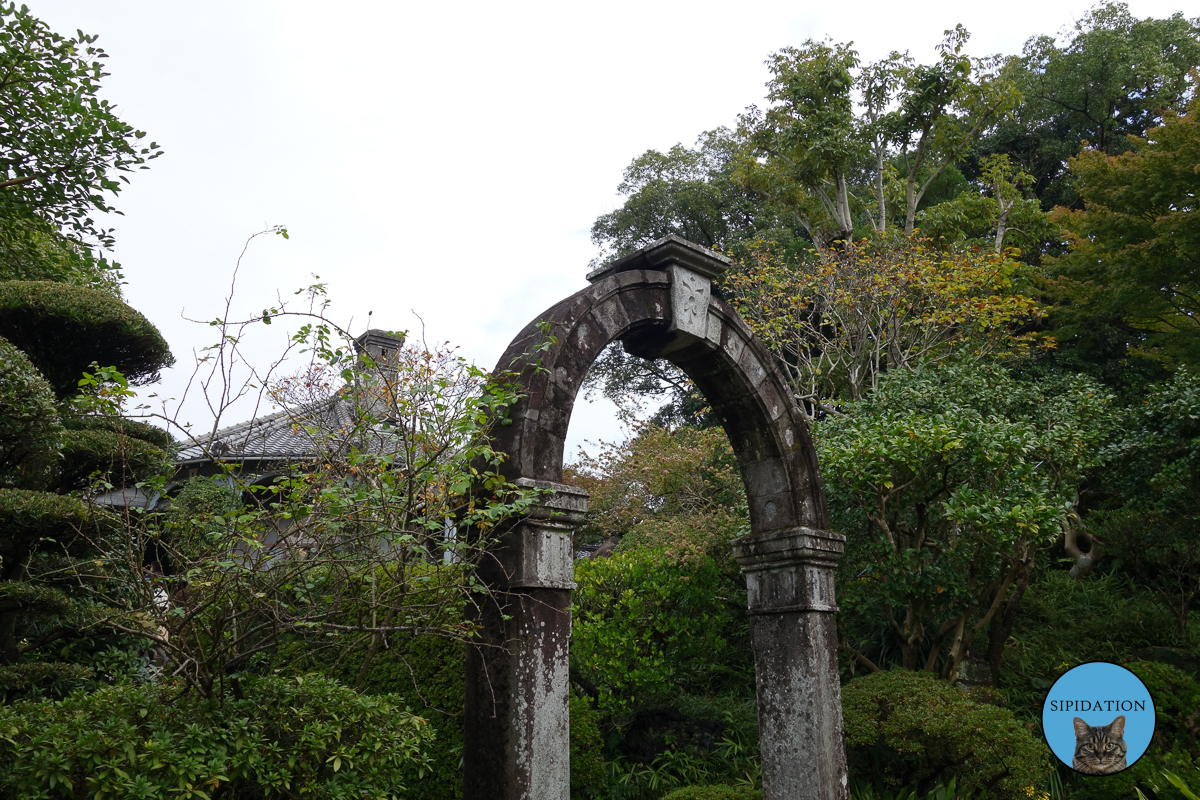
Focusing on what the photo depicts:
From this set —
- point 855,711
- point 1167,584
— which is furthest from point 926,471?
point 1167,584

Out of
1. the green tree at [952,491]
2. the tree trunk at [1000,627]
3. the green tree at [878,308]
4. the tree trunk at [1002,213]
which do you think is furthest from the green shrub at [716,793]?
the tree trunk at [1002,213]

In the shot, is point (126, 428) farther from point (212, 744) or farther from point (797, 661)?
point (797, 661)

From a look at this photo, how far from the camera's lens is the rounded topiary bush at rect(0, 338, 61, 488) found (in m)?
5.83

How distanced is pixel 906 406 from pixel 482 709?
6003mm

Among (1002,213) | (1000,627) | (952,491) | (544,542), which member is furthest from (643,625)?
(1002,213)

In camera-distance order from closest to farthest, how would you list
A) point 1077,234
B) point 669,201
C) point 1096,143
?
point 1077,234 → point 1096,143 → point 669,201

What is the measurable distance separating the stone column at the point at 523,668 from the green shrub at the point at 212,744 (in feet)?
1.17

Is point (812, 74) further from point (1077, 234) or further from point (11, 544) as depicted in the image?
point (11, 544)

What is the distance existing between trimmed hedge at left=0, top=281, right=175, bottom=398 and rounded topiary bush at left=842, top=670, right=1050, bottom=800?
793 centimetres

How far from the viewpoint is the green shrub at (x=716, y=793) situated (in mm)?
5941

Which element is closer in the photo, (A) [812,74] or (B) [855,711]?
(B) [855,711]

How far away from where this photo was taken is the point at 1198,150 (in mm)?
10492

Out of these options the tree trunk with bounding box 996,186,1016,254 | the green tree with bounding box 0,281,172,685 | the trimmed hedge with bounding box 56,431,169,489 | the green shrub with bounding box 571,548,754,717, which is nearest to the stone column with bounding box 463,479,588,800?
the green tree with bounding box 0,281,172,685

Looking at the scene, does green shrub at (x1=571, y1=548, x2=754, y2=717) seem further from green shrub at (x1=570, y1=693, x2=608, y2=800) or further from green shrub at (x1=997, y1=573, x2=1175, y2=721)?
green shrub at (x1=997, y1=573, x2=1175, y2=721)
